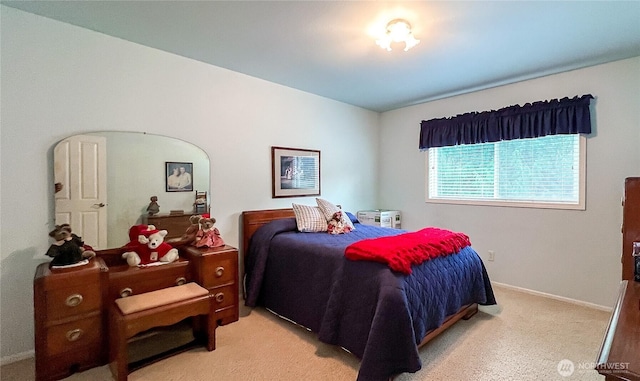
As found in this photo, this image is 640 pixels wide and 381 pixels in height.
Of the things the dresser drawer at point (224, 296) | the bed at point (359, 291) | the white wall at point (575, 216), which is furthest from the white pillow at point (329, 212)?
the white wall at point (575, 216)

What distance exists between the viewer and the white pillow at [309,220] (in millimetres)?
3047

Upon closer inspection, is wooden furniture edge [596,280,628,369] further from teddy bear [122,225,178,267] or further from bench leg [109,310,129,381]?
teddy bear [122,225,178,267]

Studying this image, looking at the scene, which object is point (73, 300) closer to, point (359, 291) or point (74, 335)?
point (74, 335)

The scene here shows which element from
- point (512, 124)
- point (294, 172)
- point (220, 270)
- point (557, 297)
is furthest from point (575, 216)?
point (220, 270)

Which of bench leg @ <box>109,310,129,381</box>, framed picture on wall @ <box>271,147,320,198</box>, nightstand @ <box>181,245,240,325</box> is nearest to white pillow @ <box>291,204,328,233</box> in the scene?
framed picture on wall @ <box>271,147,320,198</box>

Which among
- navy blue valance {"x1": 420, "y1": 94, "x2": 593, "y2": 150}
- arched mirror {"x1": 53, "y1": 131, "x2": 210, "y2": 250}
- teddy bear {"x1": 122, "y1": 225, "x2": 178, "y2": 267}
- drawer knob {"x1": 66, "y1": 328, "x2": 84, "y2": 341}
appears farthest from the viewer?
navy blue valance {"x1": 420, "y1": 94, "x2": 593, "y2": 150}

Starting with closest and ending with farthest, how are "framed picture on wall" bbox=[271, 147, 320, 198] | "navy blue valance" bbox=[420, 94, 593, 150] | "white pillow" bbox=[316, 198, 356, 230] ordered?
"navy blue valance" bbox=[420, 94, 593, 150]
"white pillow" bbox=[316, 198, 356, 230]
"framed picture on wall" bbox=[271, 147, 320, 198]

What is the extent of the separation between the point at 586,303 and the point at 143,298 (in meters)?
4.01

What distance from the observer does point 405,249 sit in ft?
6.59

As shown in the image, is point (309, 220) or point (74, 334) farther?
point (309, 220)

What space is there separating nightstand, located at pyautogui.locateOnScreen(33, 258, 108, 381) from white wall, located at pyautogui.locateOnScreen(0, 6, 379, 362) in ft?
1.34

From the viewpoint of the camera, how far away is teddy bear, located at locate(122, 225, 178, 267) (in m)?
2.28

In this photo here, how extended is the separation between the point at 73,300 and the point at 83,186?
874 millimetres

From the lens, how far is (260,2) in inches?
73.1
